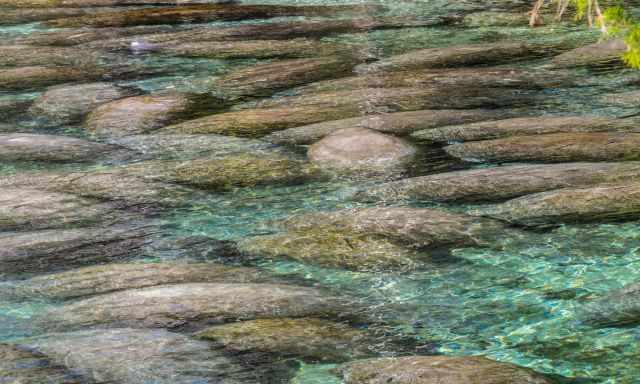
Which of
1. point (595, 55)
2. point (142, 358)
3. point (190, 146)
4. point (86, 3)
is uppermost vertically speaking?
point (86, 3)

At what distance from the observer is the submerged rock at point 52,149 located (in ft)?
30.5

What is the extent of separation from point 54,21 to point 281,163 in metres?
8.52

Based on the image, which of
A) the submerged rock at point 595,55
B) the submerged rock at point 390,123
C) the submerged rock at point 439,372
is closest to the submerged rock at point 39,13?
the submerged rock at point 595,55

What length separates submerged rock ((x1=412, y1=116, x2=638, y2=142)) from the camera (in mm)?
9094

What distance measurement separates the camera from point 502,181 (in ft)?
25.2

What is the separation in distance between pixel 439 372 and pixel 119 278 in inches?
86.2

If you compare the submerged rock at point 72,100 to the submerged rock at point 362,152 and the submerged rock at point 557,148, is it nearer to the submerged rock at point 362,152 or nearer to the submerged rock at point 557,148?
the submerged rock at point 362,152

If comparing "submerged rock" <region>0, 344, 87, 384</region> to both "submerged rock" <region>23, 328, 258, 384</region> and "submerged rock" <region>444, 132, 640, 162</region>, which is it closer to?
"submerged rock" <region>23, 328, 258, 384</region>

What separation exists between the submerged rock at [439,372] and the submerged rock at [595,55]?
7.25 meters

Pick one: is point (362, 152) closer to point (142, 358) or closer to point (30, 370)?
point (142, 358)

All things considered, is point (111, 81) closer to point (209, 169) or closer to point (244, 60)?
point (244, 60)

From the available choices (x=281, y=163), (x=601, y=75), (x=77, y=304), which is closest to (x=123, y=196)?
(x=281, y=163)

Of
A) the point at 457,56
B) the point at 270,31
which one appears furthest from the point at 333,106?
the point at 270,31

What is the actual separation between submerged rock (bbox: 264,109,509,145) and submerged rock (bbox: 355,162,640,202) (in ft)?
4.86
